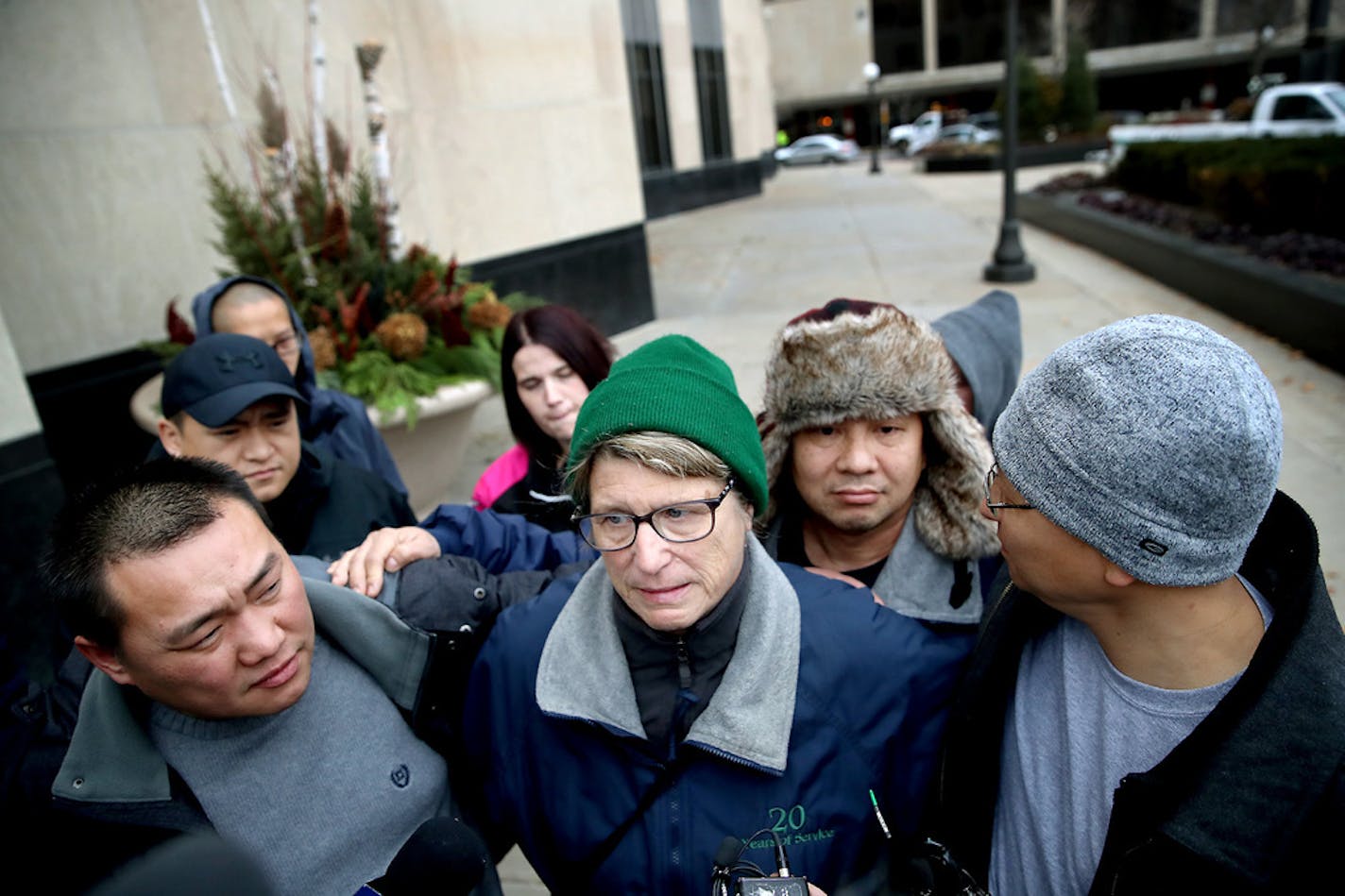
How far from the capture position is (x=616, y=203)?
29.2ft

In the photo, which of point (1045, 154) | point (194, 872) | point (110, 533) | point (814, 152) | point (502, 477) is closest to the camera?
point (194, 872)

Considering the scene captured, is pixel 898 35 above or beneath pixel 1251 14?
above

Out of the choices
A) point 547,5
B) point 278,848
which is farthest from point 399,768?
point 547,5

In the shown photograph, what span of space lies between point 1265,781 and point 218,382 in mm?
2637

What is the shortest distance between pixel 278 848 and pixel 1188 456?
1673mm

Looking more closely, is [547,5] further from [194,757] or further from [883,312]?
[194,757]

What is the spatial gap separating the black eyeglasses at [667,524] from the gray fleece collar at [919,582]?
0.75 m

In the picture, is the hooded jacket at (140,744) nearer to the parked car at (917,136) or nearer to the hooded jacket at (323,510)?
the hooded jacket at (323,510)

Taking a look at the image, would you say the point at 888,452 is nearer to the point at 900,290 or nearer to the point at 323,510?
the point at 323,510

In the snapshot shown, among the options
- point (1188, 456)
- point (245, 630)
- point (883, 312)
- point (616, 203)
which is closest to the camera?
point (1188, 456)

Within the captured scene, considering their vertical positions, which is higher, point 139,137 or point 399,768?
point 139,137

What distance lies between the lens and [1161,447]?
1.20 m

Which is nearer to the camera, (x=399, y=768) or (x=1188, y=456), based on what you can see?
(x=1188, y=456)

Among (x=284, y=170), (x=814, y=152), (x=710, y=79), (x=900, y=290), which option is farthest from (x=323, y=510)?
(x=814, y=152)
